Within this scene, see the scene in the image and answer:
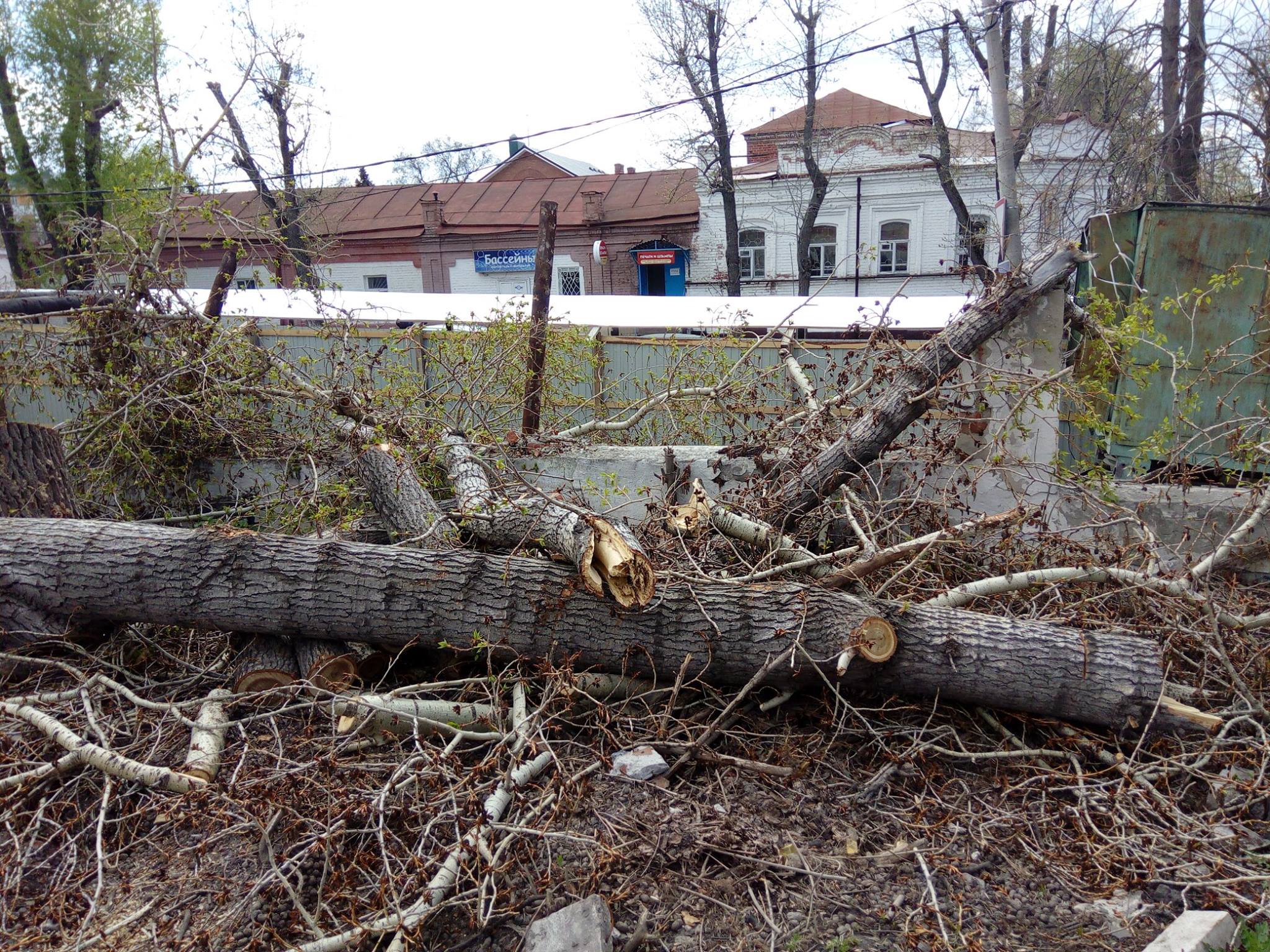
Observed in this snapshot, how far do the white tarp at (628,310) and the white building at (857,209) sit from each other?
10.0 meters

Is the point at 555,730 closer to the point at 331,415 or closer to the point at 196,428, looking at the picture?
the point at 331,415

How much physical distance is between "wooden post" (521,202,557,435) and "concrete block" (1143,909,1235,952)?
4838mm

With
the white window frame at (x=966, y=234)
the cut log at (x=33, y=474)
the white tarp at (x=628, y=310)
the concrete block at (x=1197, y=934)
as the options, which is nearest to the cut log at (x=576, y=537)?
the concrete block at (x=1197, y=934)

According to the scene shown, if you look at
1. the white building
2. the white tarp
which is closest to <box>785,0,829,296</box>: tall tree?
the white building

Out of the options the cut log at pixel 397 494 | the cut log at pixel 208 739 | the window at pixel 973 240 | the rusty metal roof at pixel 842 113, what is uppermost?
the rusty metal roof at pixel 842 113

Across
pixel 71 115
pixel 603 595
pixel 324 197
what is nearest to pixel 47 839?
pixel 603 595

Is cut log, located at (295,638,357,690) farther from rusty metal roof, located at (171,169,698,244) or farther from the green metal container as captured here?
rusty metal roof, located at (171,169,698,244)

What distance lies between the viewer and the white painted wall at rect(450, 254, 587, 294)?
2431 cm

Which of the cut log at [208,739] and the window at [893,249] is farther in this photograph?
the window at [893,249]

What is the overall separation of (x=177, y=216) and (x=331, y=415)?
1.83 meters

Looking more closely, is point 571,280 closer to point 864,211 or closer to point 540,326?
point 864,211

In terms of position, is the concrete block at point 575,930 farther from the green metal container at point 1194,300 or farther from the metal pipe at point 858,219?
the metal pipe at point 858,219

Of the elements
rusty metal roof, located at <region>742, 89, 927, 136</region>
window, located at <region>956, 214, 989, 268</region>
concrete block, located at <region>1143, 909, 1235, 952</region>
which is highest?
rusty metal roof, located at <region>742, 89, 927, 136</region>

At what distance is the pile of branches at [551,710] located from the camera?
2842mm
